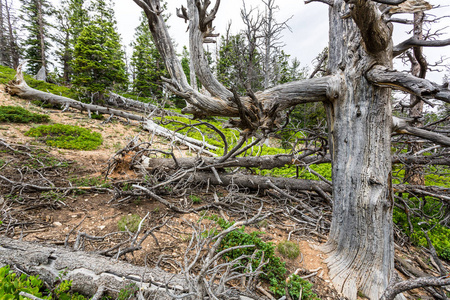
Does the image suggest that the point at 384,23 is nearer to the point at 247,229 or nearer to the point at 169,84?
the point at 169,84

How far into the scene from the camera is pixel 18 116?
806cm

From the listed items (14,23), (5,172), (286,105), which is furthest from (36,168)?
(14,23)

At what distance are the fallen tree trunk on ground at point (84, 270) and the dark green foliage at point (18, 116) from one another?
9.66 m

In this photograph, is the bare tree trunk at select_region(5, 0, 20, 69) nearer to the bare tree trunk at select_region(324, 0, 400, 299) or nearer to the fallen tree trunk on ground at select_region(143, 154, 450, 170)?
the fallen tree trunk on ground at select_region(143, 154, 450, 170)

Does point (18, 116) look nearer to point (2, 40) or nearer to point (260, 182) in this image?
point (260, 182)

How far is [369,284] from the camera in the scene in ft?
6.50

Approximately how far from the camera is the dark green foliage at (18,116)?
7.81m

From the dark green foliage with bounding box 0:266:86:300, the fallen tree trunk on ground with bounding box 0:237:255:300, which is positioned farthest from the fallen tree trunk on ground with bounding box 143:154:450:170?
the dark green foliage with bounding box 0:266:86:300

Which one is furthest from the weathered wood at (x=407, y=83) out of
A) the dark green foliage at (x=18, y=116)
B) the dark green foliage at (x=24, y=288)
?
the dark green foliage at (x=18, y=116)

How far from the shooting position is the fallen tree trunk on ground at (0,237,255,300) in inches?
59.0

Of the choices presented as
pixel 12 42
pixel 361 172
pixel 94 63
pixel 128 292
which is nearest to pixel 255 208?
pixel 361 172

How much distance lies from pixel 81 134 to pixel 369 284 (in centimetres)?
1009

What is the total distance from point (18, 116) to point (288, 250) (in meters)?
11.9

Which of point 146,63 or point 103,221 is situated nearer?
point 103,221
